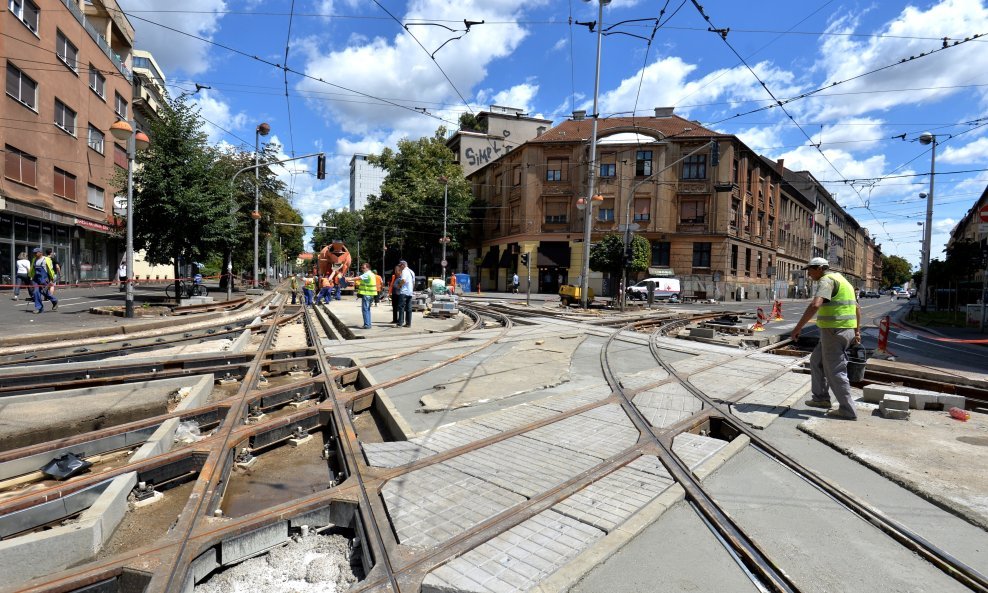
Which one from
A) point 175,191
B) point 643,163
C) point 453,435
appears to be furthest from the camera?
point 643,163

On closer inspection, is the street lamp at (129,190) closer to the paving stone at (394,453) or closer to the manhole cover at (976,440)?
the paving stone at (394,453)

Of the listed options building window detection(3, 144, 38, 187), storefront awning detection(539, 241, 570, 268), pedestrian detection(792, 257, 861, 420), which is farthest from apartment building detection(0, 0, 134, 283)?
storefront awning detection(539, 241, 570, 268)

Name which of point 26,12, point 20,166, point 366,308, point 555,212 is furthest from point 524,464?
point 555,212

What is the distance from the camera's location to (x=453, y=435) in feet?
15.6

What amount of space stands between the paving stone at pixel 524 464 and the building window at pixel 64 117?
32.0m

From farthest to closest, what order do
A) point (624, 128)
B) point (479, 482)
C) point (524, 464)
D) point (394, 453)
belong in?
point (624, 128), point (394, 453), point (524, 464), point (479, 482)

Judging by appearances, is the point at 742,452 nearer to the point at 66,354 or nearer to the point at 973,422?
the point at 973,422

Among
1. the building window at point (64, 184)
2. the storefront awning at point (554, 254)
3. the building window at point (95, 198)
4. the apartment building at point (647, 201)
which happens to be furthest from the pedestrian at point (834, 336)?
the storefront awning at point (554, 254)

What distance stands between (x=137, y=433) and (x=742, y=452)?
534 centimetres

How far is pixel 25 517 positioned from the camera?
3.13 metres

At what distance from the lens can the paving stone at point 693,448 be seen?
4242mm

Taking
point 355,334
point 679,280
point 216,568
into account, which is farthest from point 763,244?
point 216,568

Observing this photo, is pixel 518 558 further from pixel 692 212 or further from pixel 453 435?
pixel 692 212

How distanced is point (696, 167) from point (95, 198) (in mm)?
40908
